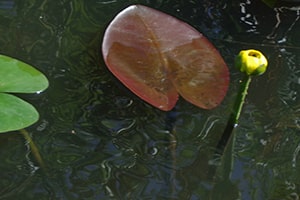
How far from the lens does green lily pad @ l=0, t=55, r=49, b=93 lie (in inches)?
46.1

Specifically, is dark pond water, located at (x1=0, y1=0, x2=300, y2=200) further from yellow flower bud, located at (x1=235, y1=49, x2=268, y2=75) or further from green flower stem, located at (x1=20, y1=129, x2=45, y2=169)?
yellow flower bud, located at (x1=235, y1=49, x2=268, y2=75)

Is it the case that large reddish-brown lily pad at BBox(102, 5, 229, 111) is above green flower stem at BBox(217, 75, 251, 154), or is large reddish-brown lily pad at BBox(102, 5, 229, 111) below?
above

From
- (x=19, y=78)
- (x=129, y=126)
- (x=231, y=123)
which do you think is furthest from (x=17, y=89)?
(x=231, y=123)

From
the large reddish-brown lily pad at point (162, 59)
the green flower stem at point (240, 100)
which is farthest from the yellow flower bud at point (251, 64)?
the large reddish-brown lily pad at point (162, 59)

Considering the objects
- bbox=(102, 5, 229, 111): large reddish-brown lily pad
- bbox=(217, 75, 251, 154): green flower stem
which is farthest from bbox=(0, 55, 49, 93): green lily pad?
bbox=(217, 75, 251, 154): green flower stem

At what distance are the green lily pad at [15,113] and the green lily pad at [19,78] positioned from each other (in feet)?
0.07

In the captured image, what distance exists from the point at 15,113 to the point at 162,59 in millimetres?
309

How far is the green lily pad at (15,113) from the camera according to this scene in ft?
3.63

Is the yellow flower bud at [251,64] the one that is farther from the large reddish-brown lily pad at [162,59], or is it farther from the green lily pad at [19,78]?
the green lily pad at [19,78]

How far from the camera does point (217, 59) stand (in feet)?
4.21

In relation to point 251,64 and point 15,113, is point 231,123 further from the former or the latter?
point 15,113

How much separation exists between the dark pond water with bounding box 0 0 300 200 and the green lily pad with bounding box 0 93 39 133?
43mm

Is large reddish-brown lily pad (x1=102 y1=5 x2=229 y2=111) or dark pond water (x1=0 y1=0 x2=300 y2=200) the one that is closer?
dark pond water (x1=0 y1=0 x2=300 y2=200)

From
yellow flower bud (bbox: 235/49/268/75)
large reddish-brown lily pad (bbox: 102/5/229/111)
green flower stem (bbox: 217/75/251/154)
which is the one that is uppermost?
yellow flower bud (bbox: 235/49/268/75)
